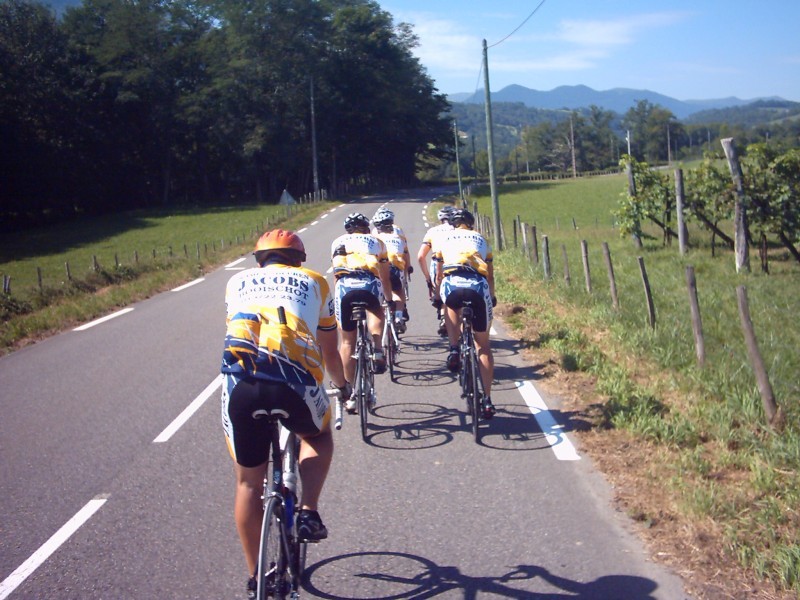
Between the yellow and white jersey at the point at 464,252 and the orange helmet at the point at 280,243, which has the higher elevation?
the orange helmet at the point at 280,243

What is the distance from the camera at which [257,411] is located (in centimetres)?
358

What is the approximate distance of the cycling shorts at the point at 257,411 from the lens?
3566mm

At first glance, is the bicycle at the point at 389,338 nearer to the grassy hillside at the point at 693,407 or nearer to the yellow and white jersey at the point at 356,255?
Answer: the yellow and white jersey at the point at 356,255

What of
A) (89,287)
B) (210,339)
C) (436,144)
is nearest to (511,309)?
(210,339)

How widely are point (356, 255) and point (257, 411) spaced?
4.08 meters

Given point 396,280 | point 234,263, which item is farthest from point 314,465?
point 234,263

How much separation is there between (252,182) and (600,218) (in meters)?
42.9

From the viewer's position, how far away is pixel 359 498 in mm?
5453

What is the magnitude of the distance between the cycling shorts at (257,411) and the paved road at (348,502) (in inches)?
40.0

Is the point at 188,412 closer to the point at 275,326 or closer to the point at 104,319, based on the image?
the point at 275,326

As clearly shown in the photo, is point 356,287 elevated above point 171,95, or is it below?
below

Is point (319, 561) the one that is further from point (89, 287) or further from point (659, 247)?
point (659, 247)

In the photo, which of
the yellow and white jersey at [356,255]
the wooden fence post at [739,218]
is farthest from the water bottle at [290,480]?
the wooden fence post at [739,218]

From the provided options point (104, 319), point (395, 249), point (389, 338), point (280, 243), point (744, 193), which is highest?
point (280, 243)
